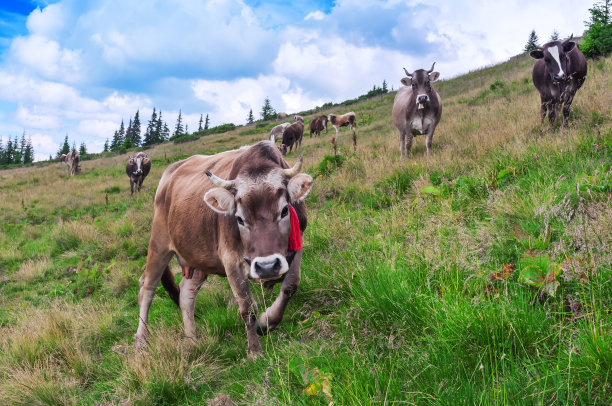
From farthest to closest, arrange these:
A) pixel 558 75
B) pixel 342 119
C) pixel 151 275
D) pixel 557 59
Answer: pixel 342 119 < pixel 557 59 < pixel 558 75 < pixel 151 275

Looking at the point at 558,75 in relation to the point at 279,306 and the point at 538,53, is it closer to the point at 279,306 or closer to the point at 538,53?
the point at 538,53

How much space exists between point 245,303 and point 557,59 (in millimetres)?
8015

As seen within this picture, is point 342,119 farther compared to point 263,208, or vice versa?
point 342,119

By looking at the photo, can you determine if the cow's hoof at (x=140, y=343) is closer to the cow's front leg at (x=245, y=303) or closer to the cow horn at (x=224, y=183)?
the cow's front leg at (x=245, y=303)

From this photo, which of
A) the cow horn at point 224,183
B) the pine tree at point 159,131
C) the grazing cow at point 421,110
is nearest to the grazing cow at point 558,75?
the grazing cow at point 421,110

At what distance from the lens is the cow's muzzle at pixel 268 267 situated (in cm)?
269

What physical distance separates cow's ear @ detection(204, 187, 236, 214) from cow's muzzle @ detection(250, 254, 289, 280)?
2.23 ft

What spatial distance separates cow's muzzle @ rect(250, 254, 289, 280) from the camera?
2.69 m

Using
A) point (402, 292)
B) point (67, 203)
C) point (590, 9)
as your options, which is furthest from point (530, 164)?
point (590, 9)

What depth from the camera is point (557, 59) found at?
7.40 meters

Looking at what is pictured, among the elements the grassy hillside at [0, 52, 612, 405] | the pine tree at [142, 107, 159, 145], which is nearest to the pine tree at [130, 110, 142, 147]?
the pine tree at [142, 107, 159, 145]

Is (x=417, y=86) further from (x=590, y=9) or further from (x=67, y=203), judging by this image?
(x=590, y=9)

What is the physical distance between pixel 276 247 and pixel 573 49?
30.0 feet

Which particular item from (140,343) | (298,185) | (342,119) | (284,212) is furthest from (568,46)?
(342,119)
